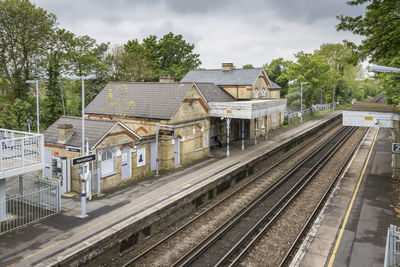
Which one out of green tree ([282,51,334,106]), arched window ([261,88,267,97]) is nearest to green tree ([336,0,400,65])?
arched window ([261,88,267,97])

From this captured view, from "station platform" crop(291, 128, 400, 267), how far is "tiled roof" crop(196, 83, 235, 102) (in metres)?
14.1

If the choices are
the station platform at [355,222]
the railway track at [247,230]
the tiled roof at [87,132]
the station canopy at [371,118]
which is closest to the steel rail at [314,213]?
the railway track at [247,230]

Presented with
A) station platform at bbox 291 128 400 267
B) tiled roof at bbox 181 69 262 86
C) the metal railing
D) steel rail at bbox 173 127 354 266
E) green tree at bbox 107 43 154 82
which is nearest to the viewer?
station platform at bbox 291 128 400 267

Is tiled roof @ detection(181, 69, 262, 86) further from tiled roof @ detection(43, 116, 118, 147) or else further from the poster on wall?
tiled roof @ detection(43, 116, 118, 147)

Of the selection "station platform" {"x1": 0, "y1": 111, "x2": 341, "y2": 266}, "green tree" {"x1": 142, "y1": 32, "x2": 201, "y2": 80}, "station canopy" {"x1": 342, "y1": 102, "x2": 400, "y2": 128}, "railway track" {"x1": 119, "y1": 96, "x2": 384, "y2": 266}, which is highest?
"green tree" {"x1": 142, "y1": 32, "x2": 201, "y2": 80}

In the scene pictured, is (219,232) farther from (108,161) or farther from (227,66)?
(227,66)

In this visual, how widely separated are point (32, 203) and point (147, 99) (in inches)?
507

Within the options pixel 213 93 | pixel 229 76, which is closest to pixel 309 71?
pixel 229 76

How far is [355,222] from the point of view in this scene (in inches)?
568

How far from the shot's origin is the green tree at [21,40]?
105 ft

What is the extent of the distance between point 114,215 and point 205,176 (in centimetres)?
777

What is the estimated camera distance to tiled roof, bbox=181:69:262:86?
3712 cm

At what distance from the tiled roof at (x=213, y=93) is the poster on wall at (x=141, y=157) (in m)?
11.6

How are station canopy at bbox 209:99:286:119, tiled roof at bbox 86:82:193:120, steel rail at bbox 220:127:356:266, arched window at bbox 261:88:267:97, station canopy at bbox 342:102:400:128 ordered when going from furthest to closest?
1. arched window at bbox 261:88:267:97
2. station canopy at bbox 209:99:286:119
3. tiled roof at bbox 86:82:193:120
4. station canopy at bbox 342:102:400:128
5. steel rail at bbox 220:127:356:266
